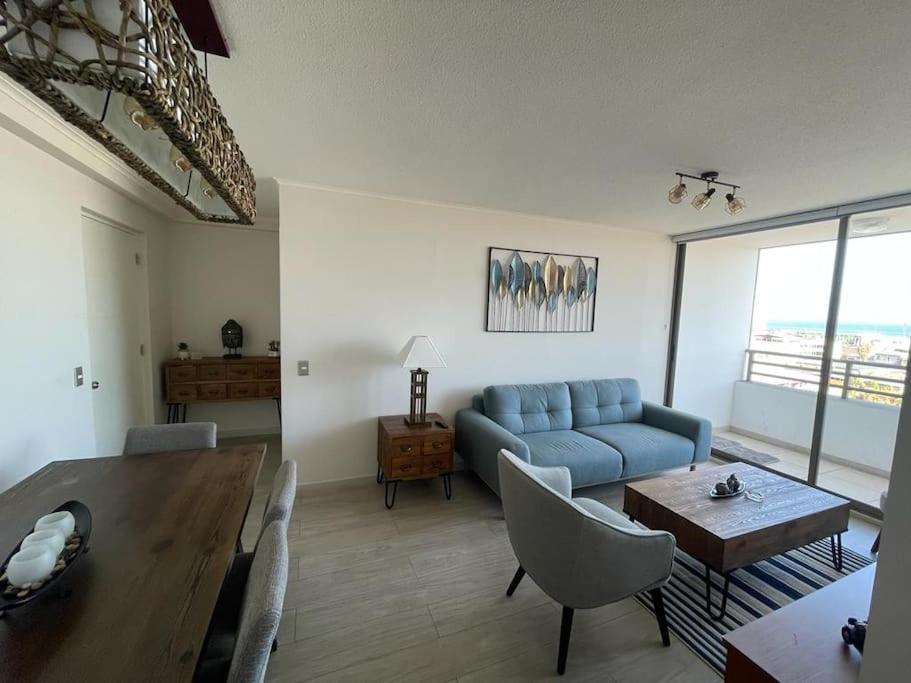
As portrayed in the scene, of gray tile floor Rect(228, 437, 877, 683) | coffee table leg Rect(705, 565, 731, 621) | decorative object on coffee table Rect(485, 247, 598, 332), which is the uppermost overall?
decorative object on coffee table Rect(485, 247, 598, 332)

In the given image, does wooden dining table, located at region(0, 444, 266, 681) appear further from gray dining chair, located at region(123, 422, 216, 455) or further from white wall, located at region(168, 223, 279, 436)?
white wall, located at region(168, 223, 279, 436)

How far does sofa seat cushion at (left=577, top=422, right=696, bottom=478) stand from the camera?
3018mm

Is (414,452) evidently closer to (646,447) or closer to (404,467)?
(404,467)

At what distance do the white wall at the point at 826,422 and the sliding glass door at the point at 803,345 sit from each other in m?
0.01

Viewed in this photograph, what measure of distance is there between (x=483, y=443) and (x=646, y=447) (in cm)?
140

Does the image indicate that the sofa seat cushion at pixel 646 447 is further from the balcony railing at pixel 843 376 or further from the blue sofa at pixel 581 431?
the balcony railing at pixel 843 376

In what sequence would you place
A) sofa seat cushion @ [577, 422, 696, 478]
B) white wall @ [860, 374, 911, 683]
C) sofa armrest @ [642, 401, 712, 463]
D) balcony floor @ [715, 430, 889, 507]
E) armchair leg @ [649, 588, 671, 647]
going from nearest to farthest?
white wall @ [860, 374, 911, 683], armchair leg @ [649, 588, 671, 647], sofa seat cushion @ [577, 422, 696, 478], balcony floor @ [715, 430, 889, 507], sofa armrest @ [642, 401, 712, 463]

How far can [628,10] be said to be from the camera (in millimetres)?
1113

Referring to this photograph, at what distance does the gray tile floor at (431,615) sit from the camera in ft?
5.18

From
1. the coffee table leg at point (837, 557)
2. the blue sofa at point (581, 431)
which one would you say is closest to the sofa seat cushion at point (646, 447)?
the blue sofa at point (581, 431)

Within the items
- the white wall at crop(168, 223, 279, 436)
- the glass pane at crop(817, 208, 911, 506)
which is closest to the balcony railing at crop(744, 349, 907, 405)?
the glass pane at crop(817, 208, 911, 506)

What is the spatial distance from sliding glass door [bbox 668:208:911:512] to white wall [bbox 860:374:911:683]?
3.20 m

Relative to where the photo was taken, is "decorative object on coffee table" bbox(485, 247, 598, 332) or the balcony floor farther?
"decorative object on coffee table" bbox(485, 247, 598, 332)

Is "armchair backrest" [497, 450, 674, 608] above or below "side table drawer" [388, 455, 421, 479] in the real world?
above
